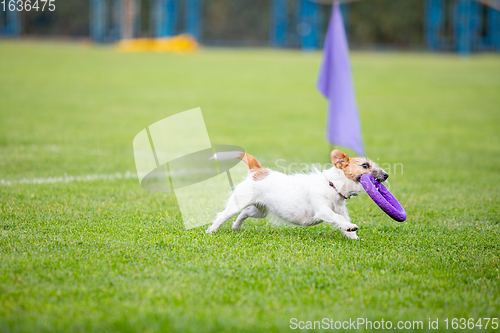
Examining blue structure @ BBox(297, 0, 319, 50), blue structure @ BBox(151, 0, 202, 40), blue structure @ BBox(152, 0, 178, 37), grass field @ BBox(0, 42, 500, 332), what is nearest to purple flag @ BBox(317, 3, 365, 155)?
grass field @ BBox(0, 42, 500, 332)

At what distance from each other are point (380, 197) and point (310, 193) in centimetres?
56

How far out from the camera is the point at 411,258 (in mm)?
3922

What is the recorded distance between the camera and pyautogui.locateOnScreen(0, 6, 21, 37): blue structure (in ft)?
144

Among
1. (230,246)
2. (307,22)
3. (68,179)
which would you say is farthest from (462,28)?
(230,246)

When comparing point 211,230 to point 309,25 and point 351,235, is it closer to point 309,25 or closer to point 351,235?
point 351,235

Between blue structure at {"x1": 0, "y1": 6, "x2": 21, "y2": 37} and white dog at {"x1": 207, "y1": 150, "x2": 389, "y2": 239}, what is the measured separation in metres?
46.0

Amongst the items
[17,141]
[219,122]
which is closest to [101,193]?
[17,141]

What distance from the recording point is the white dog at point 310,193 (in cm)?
412

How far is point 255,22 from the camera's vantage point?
49938mm

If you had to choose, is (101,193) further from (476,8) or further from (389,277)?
(476,8)

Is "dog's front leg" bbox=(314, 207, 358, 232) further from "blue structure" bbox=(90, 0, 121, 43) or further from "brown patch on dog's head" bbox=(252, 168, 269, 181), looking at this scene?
"blue structure" bbox=(90, 0, 121, 43)

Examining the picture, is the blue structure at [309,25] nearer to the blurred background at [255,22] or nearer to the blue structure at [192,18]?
the blurred background at [255,22]

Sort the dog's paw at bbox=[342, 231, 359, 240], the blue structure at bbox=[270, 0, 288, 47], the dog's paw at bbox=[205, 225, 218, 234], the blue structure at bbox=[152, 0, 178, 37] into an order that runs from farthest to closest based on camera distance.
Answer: the blue structure at bbox=[270, 0, 288, 47] → the blue structure at bbox=[152, 0, 178, 37] → the dog's paw at bbox=[205, 225, 218, 234] → the dog's paw at bbox=[342, 231, 359, 240]

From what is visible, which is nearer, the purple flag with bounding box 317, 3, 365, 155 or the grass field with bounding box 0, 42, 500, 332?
the grass field with bounding box 0, 42, 500, 332
